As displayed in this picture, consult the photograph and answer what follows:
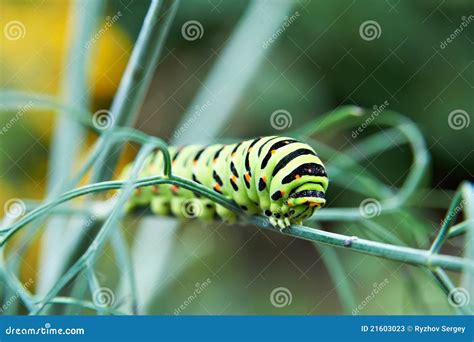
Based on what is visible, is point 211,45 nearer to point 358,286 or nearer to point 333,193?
point 333,193

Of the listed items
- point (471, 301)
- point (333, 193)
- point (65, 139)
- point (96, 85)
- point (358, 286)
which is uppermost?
point (96, 85)

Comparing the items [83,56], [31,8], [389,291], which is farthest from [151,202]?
[389,291]
